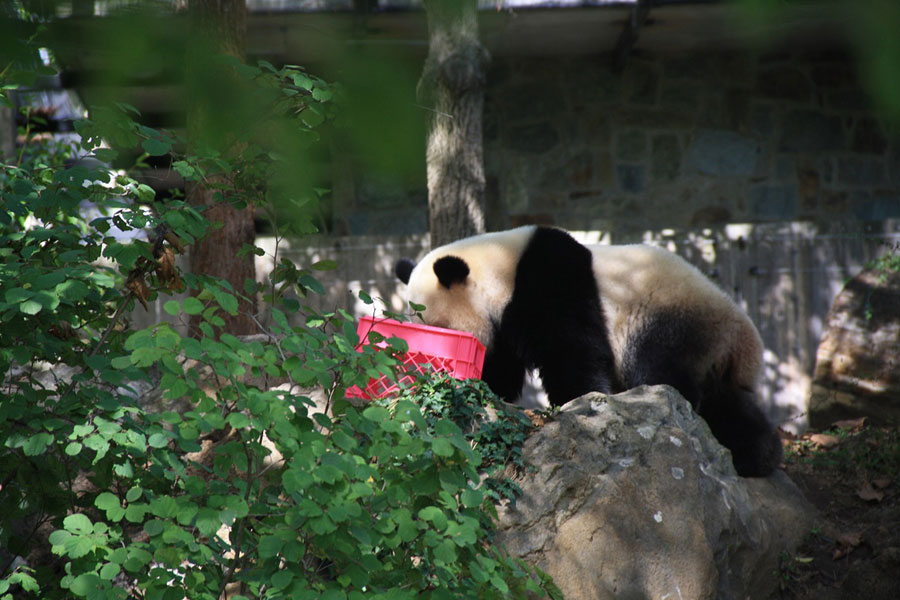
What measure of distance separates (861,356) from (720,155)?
295cm

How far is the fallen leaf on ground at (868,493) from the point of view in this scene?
455 centimetres

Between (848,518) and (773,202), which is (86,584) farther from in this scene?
(773,202)

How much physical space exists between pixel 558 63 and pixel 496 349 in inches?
175

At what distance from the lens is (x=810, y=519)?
4.33m

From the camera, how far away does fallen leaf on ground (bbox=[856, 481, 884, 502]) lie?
4555 mm

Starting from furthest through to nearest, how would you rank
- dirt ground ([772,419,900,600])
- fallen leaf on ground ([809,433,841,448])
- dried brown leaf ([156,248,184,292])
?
fallen leaf on ground ([809,433,841,448])
dirt ground ([772,419,900,600])
dried brown leaf ([156,248,184,292])

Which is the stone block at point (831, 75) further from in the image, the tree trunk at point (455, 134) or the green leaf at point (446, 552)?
the green leaf at point (446, 552)

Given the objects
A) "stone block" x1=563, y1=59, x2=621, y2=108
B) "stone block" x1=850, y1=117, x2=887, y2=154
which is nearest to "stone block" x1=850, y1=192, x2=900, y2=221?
"stone block" x1=850, y1=117, x2=887, y2=154

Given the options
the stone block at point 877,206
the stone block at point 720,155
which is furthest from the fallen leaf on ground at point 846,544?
the stone block at point 877,206

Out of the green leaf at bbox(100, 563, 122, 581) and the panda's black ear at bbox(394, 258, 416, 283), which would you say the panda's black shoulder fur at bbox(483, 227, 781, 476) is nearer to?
the panda's black ear at bbox(394, 258, 416, 283)

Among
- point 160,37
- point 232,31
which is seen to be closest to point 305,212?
point 160,37

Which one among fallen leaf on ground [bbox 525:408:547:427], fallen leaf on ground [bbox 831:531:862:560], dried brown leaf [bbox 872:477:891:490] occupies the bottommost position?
fallen leaf on ground [bbox 831:531:862:560]

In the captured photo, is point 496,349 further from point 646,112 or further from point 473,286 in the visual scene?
point 646,112

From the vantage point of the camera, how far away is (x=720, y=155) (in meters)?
8.30
